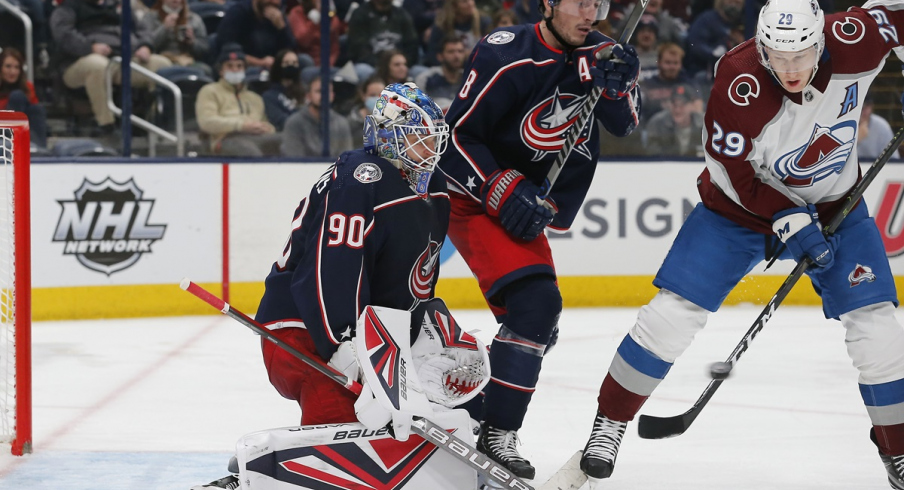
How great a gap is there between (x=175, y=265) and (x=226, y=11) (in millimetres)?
1319

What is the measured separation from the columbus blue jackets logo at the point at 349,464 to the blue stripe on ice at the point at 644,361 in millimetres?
546

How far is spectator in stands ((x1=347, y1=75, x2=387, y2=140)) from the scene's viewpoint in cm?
568

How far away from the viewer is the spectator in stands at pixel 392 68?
571 cm

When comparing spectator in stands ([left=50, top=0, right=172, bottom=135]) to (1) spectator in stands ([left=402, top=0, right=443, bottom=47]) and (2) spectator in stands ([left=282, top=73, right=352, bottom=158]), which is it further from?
(1) spectator in stands ([left=402, top=0, right=443, bottom=47])

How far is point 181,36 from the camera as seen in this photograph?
555 cm

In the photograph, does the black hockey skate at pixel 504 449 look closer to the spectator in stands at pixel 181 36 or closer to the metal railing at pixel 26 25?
the spectator in stands at pixel 181 36

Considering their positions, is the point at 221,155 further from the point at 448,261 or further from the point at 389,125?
the point at 389,125

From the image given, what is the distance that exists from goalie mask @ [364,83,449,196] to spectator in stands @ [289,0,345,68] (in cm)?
339

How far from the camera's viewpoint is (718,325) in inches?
198

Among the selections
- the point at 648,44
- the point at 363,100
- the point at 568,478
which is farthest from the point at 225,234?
the point at 568,478

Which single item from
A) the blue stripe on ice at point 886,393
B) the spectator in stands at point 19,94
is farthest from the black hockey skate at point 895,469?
the spectator in stands at point 19,94

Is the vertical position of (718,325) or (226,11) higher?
(226,11)

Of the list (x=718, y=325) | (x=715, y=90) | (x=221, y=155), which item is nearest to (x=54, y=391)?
(x=221, y=155)

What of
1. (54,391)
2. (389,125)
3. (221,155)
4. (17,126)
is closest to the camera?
(389,125)
